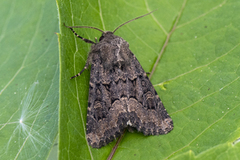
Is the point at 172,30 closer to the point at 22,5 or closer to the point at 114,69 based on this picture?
the point at 114,69

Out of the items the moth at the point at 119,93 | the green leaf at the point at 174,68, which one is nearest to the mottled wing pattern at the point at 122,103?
the moth at the point at 119,93

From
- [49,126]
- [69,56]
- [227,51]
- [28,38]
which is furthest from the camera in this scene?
[28,38]

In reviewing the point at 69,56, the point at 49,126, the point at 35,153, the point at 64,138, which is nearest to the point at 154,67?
the point at 69,56

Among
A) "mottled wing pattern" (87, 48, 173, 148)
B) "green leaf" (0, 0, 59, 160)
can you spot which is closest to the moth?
"mottled wing pattern" (87, 48, 173, 148)

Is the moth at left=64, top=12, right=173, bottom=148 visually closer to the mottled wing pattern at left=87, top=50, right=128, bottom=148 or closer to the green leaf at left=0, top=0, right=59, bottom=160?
the mottled wing pattern at left=87, top=50, right=128, bottom=148

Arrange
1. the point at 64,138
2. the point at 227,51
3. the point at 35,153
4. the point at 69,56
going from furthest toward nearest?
the point at 35,153
the point at 227,51
the point at 69,56
the point at 64,138

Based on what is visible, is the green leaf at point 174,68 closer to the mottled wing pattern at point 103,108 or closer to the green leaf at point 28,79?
the mottled wing pattern at point 103,108
